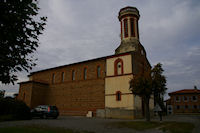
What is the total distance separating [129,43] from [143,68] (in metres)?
4.45

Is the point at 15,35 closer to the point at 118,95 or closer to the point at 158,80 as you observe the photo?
the point at 158,80

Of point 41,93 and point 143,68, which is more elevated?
point 143,68

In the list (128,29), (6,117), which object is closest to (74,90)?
(6,117)

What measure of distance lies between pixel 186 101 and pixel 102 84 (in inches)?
1568

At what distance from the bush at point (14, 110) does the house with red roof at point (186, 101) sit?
160 feet

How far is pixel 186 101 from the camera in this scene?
5306 cm

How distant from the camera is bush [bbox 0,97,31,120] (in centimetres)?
1847

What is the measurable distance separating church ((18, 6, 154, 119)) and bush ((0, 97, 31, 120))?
9.31 m

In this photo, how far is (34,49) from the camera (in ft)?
27.1

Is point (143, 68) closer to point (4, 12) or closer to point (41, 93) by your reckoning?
point (41, 93)

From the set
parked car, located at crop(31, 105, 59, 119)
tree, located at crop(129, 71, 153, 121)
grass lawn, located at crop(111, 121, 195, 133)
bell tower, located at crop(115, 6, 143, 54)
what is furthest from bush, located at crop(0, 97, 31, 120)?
bell tower, located at crop(115, 6, 143, 54)

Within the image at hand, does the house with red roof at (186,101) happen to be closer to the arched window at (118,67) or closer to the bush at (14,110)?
the arched window at (118,67)

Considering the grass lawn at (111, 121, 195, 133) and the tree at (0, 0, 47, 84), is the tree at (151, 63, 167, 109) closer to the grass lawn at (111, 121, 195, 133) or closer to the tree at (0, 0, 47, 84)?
the grass lawn at (111, 121, 195, 133)

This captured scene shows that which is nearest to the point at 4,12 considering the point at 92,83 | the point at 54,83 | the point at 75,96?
the point at 92,83
